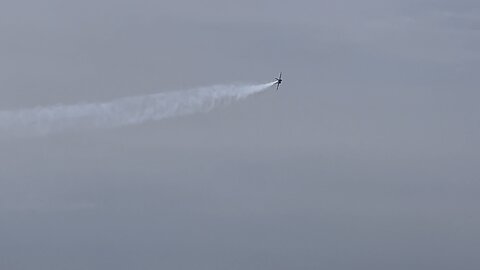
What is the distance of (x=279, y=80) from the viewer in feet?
280

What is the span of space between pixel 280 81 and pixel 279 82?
0.46 m

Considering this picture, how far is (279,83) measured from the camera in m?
85.3

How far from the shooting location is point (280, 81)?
85438 mm

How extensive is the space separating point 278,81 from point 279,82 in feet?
1.48

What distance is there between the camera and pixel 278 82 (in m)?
85.2

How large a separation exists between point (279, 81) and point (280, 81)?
1.15 feet

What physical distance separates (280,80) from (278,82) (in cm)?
91

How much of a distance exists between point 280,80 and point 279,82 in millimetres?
693

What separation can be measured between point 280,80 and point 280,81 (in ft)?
1.00

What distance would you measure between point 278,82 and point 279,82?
35 centimetres

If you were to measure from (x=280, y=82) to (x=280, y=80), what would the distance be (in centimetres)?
61

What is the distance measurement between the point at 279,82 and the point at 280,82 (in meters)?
0.39

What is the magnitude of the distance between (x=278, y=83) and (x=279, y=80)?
1.01 m

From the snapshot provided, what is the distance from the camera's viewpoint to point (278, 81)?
85250mm
